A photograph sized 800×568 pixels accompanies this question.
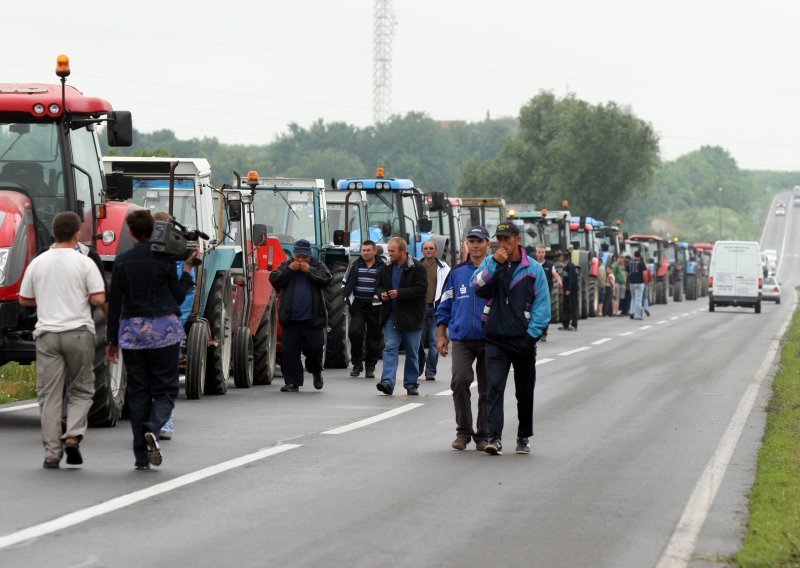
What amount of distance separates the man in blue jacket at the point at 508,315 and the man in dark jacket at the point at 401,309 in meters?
5.29

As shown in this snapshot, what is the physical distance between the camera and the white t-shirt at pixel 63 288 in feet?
36.4

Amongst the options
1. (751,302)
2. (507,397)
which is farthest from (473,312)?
(751,302)

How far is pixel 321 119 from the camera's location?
190 m

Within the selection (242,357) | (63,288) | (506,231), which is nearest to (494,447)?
(506,231)

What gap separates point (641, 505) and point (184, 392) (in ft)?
30.4

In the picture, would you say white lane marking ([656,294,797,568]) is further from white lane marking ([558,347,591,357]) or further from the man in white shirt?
white lane marking ([558,347,591,357])

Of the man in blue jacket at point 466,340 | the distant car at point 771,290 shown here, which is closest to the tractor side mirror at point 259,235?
the man in blue jacket at point 466,340

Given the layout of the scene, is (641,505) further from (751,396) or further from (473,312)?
(751,396)

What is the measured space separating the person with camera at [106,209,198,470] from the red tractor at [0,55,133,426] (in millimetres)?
2366

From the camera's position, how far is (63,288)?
11.1 m

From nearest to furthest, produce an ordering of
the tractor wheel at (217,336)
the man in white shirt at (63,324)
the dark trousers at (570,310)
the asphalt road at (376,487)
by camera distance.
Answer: the asphalt road at (376,487) < the man in white shirt at (63,324) < the tractor wheel at (217,336) < the dark trousers at (570,310)

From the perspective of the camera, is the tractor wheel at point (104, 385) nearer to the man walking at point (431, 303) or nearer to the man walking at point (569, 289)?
the man walking at point (431, 303)

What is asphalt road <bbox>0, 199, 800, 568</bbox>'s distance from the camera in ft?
26.8

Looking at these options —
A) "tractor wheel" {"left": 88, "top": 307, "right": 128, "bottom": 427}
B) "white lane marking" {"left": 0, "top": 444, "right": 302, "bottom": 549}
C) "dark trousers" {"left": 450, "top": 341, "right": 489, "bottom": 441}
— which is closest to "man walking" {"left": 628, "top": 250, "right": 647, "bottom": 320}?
"tractor wheel" {"left": 88, "top": 307, "right": 128, "bottom": 427}
